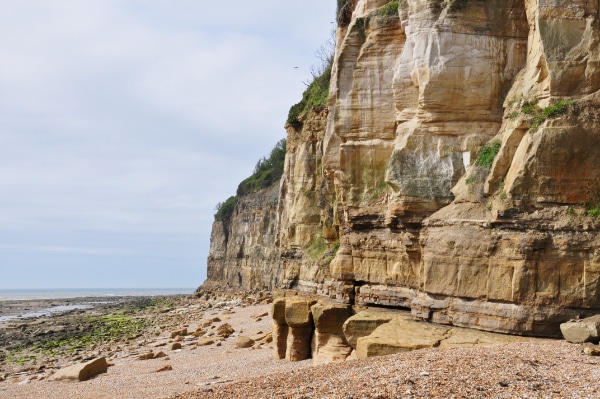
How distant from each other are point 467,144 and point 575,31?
3511 mm

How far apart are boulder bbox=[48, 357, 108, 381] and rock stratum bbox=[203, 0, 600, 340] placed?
26.4 feet

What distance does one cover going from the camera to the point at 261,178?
65.6m

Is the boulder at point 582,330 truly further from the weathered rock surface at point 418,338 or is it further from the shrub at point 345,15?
the shrub at point 345,15

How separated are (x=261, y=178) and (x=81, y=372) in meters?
46.8

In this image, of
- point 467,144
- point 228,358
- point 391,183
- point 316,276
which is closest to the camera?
point 467,144

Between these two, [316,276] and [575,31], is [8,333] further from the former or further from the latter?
[575,31]

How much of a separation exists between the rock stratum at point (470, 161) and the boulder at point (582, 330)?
0.46 metres

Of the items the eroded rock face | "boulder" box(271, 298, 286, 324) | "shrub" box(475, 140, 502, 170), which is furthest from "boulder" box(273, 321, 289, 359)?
the eroded rock face

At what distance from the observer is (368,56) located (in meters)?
17.7

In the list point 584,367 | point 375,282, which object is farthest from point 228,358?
point 584,367

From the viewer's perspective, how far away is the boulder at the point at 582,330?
1047 centimetres

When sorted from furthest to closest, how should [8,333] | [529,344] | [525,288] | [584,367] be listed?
[8,333] → [525,288] → [529,344] → [584,367]

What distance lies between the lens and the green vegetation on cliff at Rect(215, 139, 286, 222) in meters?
64.1

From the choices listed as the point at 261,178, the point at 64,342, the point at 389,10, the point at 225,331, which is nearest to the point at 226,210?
the point at 261,178
